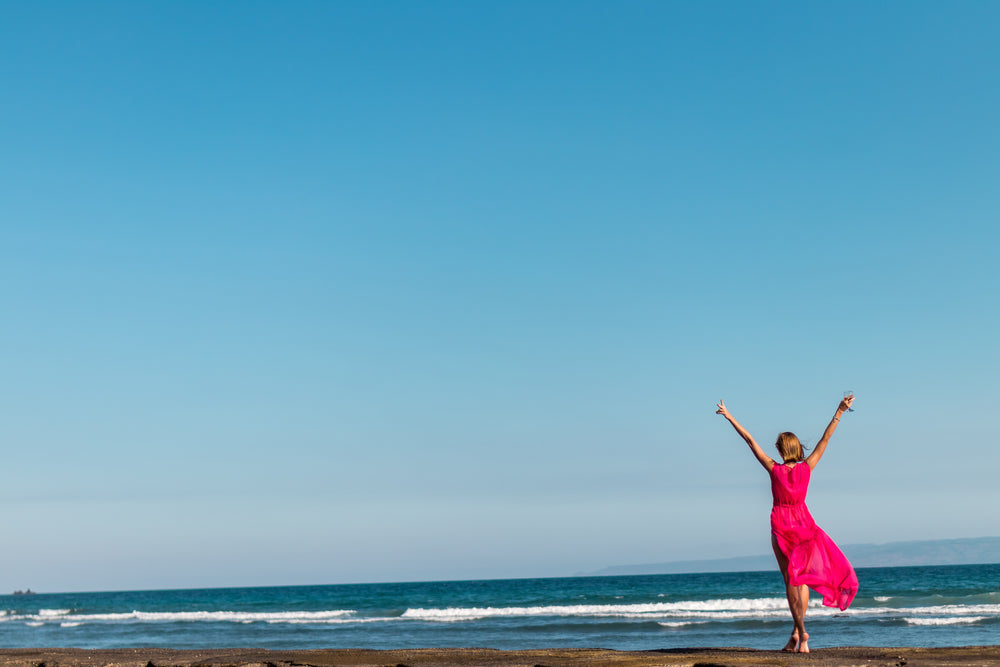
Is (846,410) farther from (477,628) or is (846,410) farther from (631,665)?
(477,628)

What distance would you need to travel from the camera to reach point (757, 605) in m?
29.1

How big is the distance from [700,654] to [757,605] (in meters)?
23.4

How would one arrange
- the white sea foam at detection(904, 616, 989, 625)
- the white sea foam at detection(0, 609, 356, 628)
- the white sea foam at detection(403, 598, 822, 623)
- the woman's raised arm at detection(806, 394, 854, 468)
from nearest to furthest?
1. the woman's raised arm at detection(806, 394, 854, 468)
2. the white sea foam at detection(904, 616, 989, 625)
3. the white sea foam at detection(403, 598, 822, 623)
4. the white sea foam at detection(0, 609, 356, 628)

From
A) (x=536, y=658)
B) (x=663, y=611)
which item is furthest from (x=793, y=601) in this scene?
(x=663, y=611)

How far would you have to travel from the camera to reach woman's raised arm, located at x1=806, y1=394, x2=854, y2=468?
22.9 ft

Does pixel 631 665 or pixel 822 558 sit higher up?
pixel 822 558

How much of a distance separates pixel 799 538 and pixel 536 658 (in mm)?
2874

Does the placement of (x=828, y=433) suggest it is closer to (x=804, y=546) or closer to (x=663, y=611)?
(x=804, y=546)

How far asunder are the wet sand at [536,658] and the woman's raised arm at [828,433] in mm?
1626

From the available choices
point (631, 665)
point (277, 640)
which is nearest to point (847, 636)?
point (631, 665)

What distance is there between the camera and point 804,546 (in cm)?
730

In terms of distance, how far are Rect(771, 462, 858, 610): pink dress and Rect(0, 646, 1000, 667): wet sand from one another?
59 centimetres

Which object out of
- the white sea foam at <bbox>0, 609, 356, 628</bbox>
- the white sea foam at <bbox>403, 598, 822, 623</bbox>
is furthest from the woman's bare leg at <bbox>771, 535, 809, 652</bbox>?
the white sea foam at <bbox>0, 609, 356, 628</bbox>

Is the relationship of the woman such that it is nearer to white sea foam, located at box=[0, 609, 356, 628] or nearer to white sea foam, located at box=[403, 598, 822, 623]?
white sea foam, located at box=[403, 598, 822, 623]
